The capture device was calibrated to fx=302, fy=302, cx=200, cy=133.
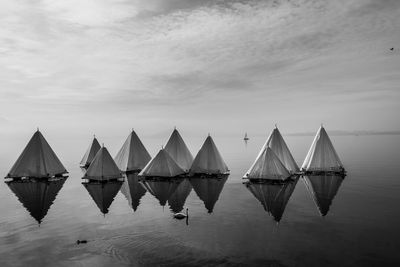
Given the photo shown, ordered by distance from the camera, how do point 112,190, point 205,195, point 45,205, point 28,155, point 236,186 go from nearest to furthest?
point 45,205 < point 205,195 < point 112,190 < point 236,186 < point 28,155

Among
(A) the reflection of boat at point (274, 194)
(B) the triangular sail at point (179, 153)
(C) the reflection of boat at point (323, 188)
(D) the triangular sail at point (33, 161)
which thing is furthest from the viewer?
(B) the triangular sail at point (179, 153)

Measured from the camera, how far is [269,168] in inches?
2272

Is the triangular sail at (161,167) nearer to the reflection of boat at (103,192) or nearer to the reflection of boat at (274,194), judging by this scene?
the reflection of boat at (103,192)

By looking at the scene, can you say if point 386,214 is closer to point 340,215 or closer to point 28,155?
point 340,215

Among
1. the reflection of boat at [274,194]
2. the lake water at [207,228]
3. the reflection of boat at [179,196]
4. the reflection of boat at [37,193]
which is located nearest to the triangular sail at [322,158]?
the reflection of boat at [274,194]

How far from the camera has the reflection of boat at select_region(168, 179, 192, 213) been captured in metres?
42.8

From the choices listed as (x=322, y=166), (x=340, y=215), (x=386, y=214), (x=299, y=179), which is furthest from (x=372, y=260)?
(x=322, y=166)

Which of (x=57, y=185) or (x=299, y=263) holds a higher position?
(x=57, y=185)

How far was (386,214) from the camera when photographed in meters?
37.8

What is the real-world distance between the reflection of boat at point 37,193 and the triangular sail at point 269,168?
36.2 meters

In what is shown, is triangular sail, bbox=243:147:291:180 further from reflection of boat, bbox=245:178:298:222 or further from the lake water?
the lake water

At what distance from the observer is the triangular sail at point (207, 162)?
66562 millimetres

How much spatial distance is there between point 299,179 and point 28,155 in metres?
57.2

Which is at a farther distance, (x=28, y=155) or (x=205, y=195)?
(x=28, y=155)
